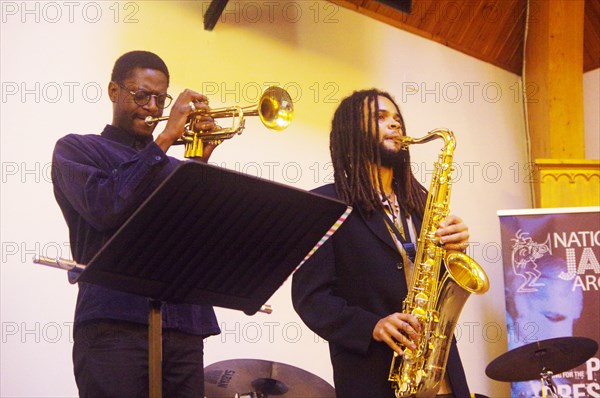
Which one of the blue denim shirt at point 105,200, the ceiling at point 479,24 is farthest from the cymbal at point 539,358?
the ceiling at point 479,24

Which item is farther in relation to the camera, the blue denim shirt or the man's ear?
the man's ear

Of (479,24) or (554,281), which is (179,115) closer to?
(554,281)

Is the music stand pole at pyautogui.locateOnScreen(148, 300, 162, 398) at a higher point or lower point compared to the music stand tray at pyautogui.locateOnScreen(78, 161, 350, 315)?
lower

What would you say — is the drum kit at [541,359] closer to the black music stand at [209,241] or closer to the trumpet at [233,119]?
the trumpet at [233,119]

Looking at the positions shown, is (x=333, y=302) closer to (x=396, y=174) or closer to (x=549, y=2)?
(x=396, y=174)

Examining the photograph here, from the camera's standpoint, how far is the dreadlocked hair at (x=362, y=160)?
3.02m

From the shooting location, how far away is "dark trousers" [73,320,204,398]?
A: 2240mm

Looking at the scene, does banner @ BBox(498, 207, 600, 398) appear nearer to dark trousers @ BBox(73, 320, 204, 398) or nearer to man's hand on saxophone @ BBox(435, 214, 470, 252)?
man's hand on saxophone @ BBox(435, 214, 470, 252)

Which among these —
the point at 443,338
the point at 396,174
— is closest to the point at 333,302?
the point at 443,338

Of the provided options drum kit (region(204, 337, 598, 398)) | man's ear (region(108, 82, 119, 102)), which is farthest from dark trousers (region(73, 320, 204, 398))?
man's ear (region(108, 82, 119, 102))

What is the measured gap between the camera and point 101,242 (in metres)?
2.36

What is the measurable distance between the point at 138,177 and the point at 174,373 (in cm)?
62

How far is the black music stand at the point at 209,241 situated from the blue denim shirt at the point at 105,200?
1.14 ft

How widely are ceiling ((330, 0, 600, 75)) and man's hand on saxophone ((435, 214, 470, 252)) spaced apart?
9.43ft
